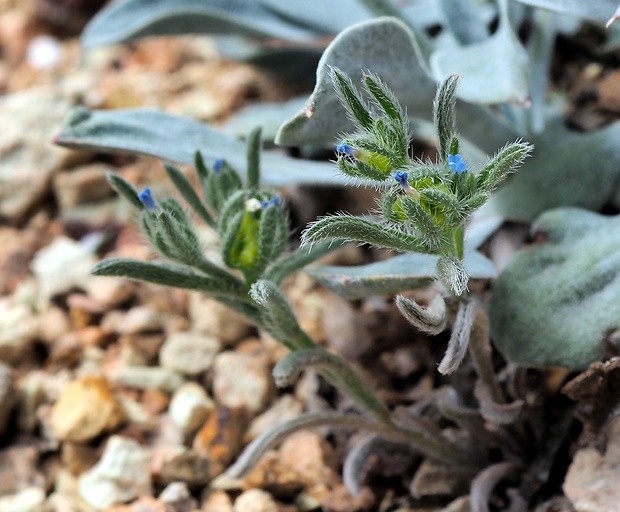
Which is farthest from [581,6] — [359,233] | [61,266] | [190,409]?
[61,266]

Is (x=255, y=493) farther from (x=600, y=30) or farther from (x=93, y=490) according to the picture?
(x=600, y=30)

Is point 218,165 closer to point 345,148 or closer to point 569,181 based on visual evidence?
point 345,148

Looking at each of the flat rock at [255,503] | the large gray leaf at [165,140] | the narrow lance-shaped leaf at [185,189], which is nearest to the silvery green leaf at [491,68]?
the large gray leaf at [165,140]

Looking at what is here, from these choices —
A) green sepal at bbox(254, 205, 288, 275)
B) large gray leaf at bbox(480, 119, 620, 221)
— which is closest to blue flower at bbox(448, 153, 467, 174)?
green sepal at bbox(254, 205, 288, 275)

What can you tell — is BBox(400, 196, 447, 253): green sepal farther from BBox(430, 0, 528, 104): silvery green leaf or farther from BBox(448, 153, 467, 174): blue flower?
BBox(430, 0, 528, 104): silvery green leaf

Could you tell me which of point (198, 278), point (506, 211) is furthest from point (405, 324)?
point (198, 278)

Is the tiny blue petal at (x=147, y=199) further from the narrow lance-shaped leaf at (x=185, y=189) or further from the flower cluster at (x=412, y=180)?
the flower cluster at (x=412, y=180)
